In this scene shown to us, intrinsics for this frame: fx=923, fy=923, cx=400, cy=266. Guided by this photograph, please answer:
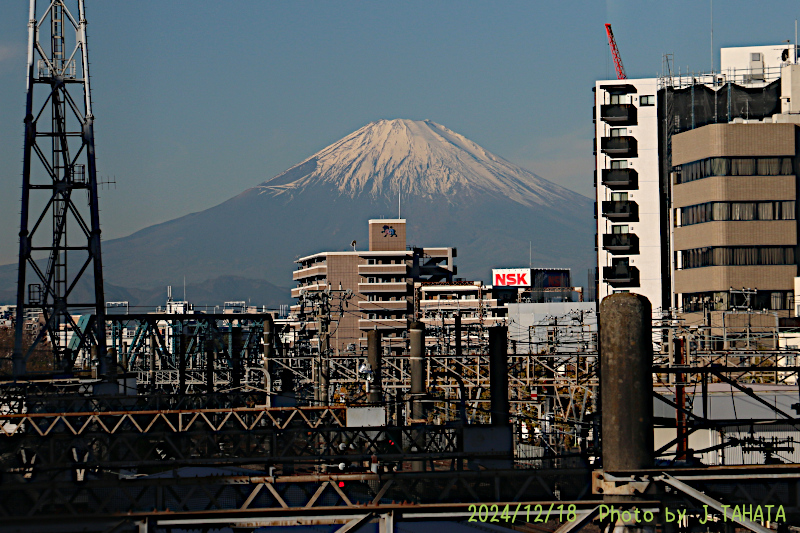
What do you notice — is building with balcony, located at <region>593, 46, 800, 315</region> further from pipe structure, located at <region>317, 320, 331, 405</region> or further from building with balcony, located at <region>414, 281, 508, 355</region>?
building with balcony, located at <region>414, 281, 508, 355</region>

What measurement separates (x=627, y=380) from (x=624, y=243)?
7716cm

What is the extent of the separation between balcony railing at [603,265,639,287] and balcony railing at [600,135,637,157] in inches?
423

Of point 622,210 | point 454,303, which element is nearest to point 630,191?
point 622,210

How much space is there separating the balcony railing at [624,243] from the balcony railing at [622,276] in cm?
150

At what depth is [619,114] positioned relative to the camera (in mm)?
86750

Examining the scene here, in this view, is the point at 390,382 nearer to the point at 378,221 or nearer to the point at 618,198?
the point at 618,198

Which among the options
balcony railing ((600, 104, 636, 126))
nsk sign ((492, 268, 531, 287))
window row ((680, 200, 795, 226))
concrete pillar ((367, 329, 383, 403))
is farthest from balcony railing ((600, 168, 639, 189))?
nsk sign ((492, 268, 531, 287))

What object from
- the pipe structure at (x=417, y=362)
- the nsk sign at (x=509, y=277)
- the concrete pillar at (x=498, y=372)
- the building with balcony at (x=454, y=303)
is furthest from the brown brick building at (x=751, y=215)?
the nsk sign at (x=509, y=277)

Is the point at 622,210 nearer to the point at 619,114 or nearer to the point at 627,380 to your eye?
the point at 619,114

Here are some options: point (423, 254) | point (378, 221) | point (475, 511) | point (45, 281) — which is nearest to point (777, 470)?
point (475, 511)

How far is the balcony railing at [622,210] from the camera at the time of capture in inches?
3410

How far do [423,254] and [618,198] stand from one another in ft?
341

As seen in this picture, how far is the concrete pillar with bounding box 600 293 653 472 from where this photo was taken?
11.2m

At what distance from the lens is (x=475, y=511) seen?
11.6m
